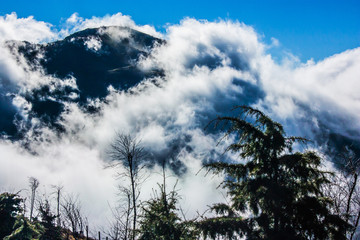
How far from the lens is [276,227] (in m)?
8.34

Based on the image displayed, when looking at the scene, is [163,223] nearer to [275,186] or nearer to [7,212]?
[275,186]

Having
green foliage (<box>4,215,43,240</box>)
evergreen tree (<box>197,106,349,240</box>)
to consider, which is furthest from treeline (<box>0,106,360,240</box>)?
green foliage (<box>4,215,43,240</box>)

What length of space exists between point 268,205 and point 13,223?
96.7ft

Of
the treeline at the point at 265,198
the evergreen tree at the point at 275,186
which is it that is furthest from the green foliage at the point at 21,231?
the evergreen tree at the point at 275,186

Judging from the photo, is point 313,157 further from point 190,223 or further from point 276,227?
point 190,223

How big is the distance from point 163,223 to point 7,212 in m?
25.5

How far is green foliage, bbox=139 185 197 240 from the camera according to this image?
9.98 metres

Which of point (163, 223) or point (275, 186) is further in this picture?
point (163, 223)

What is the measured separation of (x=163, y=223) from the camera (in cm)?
1010

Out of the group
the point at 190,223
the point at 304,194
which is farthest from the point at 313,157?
the point at 190,223

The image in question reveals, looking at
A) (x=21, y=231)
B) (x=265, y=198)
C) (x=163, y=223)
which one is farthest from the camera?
(x=21, y=231)

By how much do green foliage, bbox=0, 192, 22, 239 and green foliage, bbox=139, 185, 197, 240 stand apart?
2389cm

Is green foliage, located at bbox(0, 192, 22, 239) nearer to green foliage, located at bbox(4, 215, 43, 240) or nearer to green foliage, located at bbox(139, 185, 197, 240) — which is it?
green foliage, located at bbox(4, 215, 43, 240)

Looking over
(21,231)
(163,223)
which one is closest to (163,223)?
(163,223)
